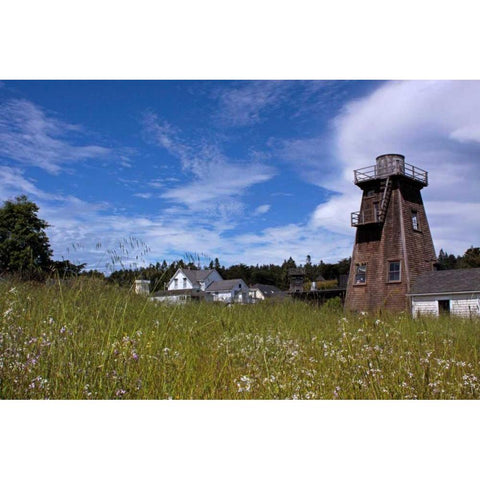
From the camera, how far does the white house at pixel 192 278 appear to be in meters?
5.04

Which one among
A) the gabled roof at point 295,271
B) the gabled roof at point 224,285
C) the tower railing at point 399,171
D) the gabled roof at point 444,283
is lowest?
the gabled roof at point 224,285

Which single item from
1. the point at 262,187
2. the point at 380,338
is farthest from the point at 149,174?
the point at 380,338

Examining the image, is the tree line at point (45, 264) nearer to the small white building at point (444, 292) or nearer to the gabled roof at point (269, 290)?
the gabled roof at point (269, 290)

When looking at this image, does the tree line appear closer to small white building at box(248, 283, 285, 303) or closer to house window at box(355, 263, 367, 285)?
small white building at box(248, 283, 285, 303)

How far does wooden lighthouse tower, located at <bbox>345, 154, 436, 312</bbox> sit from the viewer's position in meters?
11.7

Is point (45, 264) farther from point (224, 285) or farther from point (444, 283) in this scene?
point (444, 283)

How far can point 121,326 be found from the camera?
374cm

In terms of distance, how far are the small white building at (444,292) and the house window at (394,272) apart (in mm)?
530

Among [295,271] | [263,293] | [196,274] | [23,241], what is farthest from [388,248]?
[23,241]

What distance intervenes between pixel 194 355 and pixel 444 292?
376 inches

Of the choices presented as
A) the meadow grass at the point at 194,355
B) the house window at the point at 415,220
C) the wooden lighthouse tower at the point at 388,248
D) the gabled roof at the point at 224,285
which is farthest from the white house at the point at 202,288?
the house window at the point at 415,220

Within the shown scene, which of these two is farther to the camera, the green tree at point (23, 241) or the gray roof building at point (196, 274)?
the gray roof building at point (196, 274)

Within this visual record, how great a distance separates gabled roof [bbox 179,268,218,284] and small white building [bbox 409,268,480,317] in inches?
293
